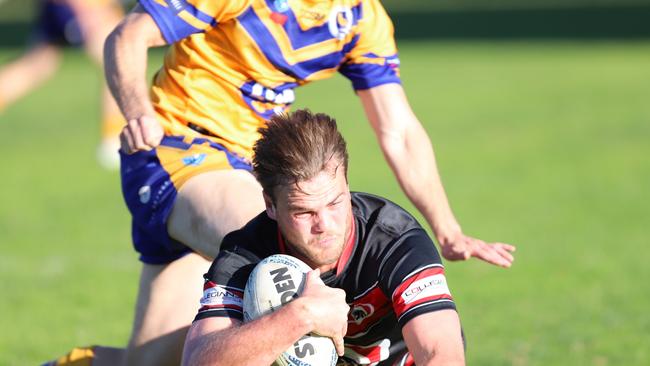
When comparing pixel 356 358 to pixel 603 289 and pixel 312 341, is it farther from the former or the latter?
pixel 603 289

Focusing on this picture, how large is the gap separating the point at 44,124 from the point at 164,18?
12.6 meters

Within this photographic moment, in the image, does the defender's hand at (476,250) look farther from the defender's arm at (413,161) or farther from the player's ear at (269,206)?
the player's ear at (269,206)

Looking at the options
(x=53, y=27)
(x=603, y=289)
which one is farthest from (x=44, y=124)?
(x=603, y=289)

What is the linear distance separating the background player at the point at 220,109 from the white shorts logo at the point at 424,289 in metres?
0.85

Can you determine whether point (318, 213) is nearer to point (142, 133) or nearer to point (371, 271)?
point (371, 271)

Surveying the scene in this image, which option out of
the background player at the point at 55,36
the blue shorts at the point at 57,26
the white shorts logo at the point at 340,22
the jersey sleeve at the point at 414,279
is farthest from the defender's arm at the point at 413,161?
the blue shorts at the point at 57,26

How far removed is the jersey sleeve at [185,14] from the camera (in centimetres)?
489

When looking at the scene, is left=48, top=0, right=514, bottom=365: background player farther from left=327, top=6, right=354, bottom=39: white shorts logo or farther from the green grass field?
the green grass field

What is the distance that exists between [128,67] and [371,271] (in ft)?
4.59

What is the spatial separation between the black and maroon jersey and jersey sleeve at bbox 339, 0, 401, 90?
1.07 meters

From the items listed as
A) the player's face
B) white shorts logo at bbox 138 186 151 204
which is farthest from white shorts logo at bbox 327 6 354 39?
the player's face

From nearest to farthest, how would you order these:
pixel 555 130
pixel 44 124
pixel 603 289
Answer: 1. pixel 603 289
2. pixel 555 130
3. pixel 44 124

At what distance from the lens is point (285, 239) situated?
4.31 metres

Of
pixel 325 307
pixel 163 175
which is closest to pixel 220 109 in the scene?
pixel 163 175
